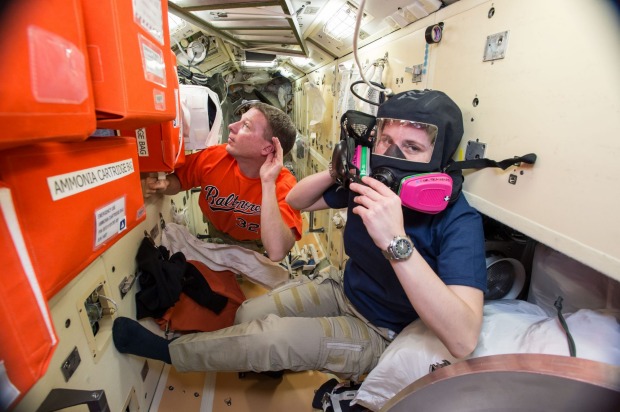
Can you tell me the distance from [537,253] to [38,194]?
1.64 m

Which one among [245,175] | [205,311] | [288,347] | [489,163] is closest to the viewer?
[489,163]

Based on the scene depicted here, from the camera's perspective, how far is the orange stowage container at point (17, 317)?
432 mm

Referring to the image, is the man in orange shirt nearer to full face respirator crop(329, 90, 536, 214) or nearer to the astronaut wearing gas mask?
the astronaut wearing gas mask

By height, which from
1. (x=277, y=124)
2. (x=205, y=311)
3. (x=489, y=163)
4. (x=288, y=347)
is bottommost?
(x=205, y=311)

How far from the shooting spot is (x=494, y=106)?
114cm

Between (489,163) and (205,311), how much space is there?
68.1 inches

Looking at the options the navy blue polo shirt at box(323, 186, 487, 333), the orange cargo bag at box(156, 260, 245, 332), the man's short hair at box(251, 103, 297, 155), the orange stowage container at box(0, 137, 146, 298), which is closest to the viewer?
the orange stowage container at box(0, 137, 146, 298)

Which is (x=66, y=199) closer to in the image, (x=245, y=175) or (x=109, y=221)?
(x=109, y=221)

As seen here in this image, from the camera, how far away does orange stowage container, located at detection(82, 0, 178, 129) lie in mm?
652

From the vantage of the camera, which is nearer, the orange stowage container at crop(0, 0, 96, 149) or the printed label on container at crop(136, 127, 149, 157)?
the orange stowage container at crop(0, 0, 96, 149)

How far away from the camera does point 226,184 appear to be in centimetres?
222

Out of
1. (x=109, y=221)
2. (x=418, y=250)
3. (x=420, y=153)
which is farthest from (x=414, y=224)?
(x=109, y=221)

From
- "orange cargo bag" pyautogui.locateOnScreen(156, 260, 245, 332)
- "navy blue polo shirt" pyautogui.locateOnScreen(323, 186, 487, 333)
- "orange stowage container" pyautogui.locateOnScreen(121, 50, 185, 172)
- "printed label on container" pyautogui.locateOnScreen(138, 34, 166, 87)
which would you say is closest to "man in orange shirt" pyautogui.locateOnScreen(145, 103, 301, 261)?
"orange cargo bag" pyautogui.locateOnScreen(156, 260, 245, 332)

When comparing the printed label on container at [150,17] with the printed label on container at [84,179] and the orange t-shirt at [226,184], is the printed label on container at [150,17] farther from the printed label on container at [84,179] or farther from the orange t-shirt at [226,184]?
the orange t-shirt at [226,184]
